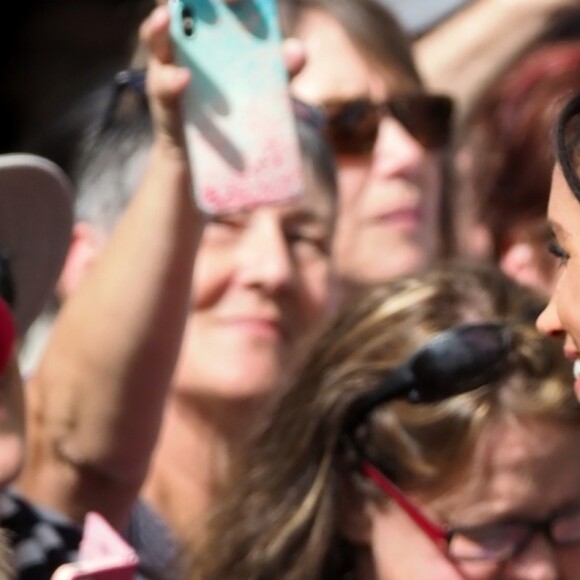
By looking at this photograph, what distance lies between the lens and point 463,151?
2.02m

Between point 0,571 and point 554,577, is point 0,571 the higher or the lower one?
the higher one

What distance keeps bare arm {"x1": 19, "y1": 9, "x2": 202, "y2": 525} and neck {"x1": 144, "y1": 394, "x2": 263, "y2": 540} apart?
25 cm

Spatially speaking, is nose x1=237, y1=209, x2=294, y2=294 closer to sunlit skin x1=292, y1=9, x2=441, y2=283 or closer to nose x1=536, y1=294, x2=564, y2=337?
sunlit skin x1=292, y1=9, x2=441, y2=283

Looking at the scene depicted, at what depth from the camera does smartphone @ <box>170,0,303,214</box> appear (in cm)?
116

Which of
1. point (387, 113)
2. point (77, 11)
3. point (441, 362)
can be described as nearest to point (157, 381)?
point (441, 362)

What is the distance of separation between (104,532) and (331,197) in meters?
0.72

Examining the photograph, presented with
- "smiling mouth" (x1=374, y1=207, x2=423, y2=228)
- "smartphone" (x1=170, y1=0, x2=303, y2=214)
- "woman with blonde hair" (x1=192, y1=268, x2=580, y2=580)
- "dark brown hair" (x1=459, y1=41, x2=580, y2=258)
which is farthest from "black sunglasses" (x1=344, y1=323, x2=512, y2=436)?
"smiling mouth" (x1=374, y1=207, x2=423, y2=228)

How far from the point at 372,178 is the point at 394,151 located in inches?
1.9

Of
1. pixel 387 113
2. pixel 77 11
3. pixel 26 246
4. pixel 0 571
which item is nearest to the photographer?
pixel 0 571

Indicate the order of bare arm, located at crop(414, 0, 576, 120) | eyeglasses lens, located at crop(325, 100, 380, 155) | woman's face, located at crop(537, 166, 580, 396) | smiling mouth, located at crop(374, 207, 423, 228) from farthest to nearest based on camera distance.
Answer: bare arm, located at crop(414, 0, 576, 120) < smiling mouth, located at crop(374, 207, 423, 228) < eyeglasses lens, located at crop(325, 100, 380, 155) < woman's face, located at crop(537, 166, 580, 396)

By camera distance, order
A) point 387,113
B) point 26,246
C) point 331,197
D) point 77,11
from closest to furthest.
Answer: point 26,246
point 331,197
point 387,113
point 77,11

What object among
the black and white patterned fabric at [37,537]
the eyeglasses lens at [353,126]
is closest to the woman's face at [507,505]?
the black and white patterned fabric at [37,537]

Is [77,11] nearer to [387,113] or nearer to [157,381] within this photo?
[387,113]

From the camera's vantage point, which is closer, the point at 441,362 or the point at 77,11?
the point at 441,362
